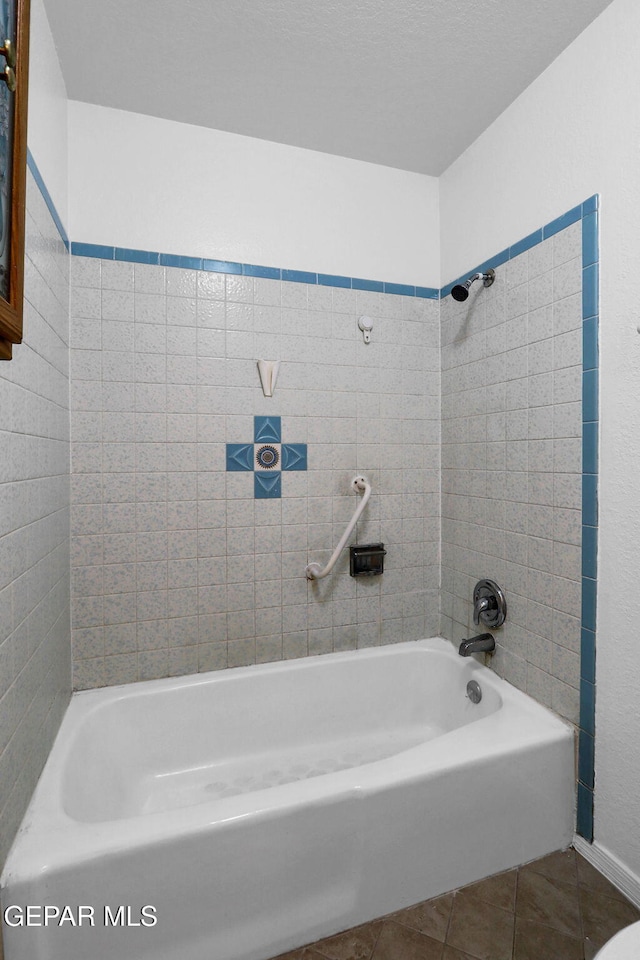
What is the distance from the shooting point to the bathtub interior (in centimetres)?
153

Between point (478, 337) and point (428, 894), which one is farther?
point (478, 337)

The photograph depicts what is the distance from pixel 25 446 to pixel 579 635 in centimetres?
163

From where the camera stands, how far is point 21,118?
32.0 inches

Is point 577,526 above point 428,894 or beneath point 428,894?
above

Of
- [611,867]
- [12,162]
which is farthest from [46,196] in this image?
[611,867]

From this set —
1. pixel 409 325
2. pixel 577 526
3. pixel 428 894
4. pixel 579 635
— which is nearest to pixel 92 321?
pixel 409 325

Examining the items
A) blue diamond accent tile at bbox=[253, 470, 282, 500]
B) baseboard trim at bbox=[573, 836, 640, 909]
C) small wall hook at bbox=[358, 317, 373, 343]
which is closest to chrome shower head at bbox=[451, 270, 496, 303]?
small wall hook at bbox=[358, 317, 373, 343]

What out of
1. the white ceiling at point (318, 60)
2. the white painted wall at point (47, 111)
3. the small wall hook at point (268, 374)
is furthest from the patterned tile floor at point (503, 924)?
the white ceiling at point (318, 60)

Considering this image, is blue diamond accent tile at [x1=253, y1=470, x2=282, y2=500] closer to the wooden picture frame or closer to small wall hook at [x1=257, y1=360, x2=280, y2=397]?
small wall hook at [x1=257, y1=360, x2=280, y2=397]

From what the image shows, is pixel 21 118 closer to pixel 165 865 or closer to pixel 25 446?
pixel 25 446

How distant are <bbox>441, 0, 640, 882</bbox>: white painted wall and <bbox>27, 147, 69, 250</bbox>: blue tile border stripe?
1.50 meters

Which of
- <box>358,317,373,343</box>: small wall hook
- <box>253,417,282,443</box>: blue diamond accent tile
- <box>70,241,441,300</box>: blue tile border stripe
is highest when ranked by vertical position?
<box>70,241,441,300</box>: blue tile border stripe

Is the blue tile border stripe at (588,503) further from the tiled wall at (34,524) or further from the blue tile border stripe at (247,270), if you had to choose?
the tiled wall at (34,524)

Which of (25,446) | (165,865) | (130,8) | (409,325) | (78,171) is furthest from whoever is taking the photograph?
(409,325)
